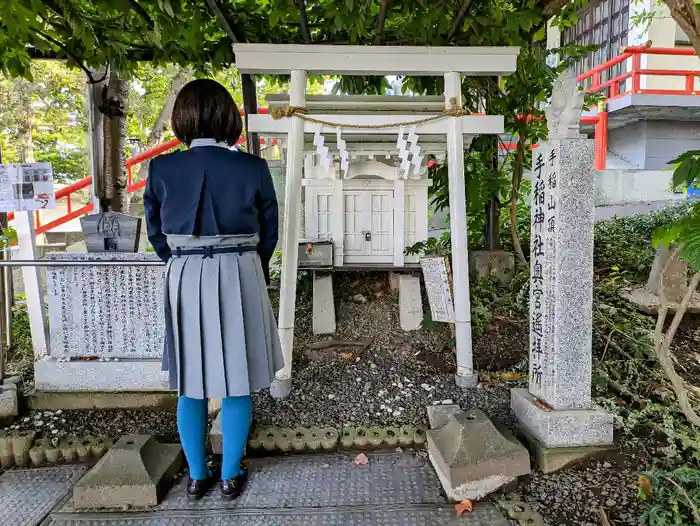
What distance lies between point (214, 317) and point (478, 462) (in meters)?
1.53

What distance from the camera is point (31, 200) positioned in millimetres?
3701

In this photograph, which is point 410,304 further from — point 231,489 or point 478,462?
point 231,489

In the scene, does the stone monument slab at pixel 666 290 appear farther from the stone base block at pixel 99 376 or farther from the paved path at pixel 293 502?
the stone base block at pixel 99 376

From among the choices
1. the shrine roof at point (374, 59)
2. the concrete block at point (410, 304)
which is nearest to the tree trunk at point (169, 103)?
the shrine roof at point (374, 59)

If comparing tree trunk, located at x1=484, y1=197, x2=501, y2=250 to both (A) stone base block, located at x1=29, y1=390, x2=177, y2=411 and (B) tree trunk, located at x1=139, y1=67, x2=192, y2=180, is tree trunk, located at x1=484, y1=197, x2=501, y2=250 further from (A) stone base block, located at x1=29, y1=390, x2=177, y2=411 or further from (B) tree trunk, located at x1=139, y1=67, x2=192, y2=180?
(B) tree trunk, located at x1=139, y1=67, x2=192, y2=180

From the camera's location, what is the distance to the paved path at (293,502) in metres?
2.36

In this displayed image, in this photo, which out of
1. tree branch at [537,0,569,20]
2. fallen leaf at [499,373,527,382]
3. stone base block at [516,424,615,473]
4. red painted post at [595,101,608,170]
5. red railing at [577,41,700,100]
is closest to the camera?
stone base block at [516,424,615,473]

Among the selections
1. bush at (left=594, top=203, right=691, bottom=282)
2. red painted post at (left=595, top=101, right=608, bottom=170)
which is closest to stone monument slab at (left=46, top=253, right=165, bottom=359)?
bush at (left=594, top=203, right=691, bottom=282)

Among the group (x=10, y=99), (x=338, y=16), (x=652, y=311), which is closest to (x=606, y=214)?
(x=652, y=311)

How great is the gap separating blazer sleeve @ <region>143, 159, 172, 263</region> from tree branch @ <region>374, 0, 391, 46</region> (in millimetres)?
2404

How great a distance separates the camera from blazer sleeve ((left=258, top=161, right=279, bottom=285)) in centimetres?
238

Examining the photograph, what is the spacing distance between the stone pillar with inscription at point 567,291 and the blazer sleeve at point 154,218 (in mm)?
2172

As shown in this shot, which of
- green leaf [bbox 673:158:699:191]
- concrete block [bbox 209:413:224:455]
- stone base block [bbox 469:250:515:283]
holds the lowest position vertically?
concrete block [bbox 209:413:224:455]

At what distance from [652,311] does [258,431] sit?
3.94m
